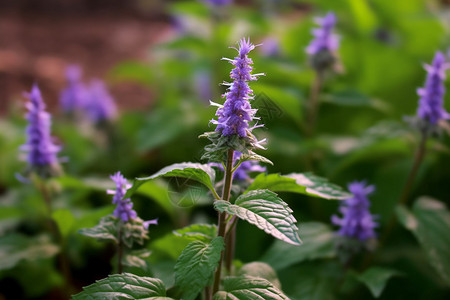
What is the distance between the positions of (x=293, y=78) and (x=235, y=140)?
1.91 m

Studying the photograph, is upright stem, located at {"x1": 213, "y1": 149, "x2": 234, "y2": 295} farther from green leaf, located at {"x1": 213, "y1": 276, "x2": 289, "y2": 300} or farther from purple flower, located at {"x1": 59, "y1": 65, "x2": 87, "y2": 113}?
purple flower, located at {"x1": 59, "y1": 65, "x2": 87, "y2": 113}

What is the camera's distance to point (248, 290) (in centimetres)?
128

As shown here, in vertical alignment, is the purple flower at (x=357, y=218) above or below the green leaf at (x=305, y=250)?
above

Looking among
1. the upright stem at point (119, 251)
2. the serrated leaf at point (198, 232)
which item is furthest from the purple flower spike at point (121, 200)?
the serrated leaf at point (198, 232)

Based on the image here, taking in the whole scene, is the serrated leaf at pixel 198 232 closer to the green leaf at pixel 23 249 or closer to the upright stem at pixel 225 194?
the upright stem at pixel 225 194

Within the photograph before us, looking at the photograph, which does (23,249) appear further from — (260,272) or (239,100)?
(239,100)

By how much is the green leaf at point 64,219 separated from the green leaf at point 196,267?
2.59 feet

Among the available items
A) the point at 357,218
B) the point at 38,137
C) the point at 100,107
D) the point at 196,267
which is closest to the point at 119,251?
the point at 196,267

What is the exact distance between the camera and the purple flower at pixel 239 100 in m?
1.20

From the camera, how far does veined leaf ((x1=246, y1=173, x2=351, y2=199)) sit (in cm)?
138

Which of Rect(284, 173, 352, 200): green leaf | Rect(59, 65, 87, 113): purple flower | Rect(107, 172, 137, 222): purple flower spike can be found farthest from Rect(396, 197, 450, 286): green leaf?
Rect(59, 65, 87, 113): purple flower

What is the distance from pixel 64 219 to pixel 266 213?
1.00m

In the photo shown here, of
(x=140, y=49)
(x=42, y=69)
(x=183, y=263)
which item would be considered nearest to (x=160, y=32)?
(x=140, y=49)

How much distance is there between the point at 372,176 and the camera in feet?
8.70
